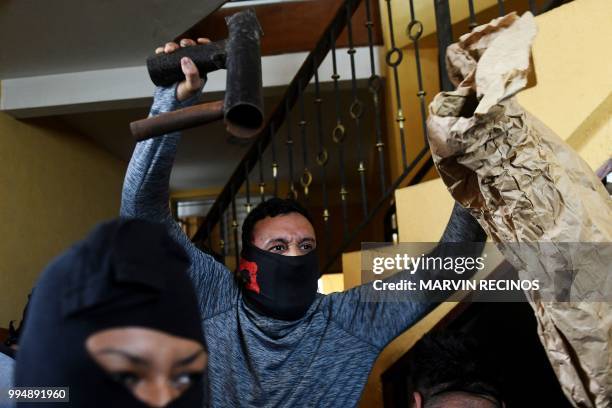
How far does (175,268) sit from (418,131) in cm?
335

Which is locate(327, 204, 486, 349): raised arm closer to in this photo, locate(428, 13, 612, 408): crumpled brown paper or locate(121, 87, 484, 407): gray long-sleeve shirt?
locate(121, 87, 484, 407): gray long-sleeve shirt

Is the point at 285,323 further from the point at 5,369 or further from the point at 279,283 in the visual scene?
the point at 5,369

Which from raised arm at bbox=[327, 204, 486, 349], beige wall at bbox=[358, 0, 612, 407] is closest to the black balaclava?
raised arm at bbox=[327, 204, 486, 349]

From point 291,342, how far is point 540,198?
703mm

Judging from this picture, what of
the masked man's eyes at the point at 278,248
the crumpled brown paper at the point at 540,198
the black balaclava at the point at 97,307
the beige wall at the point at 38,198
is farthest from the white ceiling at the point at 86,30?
the black balaclava at the point at 97,307

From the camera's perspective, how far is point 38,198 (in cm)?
418

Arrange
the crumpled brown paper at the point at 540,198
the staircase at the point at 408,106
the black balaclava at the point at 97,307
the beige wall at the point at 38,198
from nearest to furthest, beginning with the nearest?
the black balaclava at the point at 97,307, the crumpled brown paper at the point at 540,198, the staircase at the point at 408,106, the beige wall at the point at 38,198

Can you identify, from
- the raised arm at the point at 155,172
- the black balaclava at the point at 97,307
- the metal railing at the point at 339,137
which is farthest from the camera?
the metal railing at the point at 339,137

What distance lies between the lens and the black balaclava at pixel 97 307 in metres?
0.62

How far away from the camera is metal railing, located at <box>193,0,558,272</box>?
260cm

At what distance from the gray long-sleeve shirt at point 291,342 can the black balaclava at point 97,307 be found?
0.75 meters

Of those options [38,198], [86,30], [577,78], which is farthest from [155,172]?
[38,198]

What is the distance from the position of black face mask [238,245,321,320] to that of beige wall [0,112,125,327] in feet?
8.25

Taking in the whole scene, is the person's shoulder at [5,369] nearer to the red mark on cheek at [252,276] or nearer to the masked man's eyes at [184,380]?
the red mark on cheek at [252,276]
